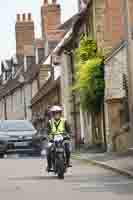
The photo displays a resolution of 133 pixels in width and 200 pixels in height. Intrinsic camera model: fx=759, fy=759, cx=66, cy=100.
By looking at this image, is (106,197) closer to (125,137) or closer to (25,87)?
(125,137)

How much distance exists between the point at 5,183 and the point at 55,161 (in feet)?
4.86

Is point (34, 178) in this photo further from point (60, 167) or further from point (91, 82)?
point (91, 82)

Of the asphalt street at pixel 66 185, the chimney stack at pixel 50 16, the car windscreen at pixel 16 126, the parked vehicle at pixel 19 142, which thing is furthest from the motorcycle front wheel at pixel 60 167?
the chimney stack at pixel 50 16

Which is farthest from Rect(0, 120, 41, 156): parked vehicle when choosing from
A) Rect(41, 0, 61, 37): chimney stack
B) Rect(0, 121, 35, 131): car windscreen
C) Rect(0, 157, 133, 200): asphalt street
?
Rect(41, 0, 61, 37): chimney stack

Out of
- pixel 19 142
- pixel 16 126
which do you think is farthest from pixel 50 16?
pixel 19 142

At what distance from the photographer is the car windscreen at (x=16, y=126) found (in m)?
30.2

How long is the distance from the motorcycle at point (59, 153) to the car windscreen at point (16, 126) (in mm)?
12863

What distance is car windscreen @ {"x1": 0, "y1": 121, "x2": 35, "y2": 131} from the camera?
99.0ft

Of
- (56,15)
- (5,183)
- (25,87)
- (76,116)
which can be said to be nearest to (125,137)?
(5,183)

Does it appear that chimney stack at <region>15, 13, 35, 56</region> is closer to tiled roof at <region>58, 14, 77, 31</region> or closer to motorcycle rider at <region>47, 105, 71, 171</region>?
tiled roof at <region>58, 14, 77, 31</region>

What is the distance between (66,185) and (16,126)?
15412 millimetres

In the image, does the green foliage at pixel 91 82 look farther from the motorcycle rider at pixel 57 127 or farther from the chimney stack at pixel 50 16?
the chimney stack at pixel 50 16

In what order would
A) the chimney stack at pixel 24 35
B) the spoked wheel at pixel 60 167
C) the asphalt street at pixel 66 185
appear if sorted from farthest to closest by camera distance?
the chimney stack at pixel 24 35, the spoked wheel at pixel 60 167, the asphalt street at pixel 66 185

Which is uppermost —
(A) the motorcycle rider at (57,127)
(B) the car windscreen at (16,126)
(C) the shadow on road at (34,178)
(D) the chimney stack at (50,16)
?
(D) the chimney stack at (50,16)
